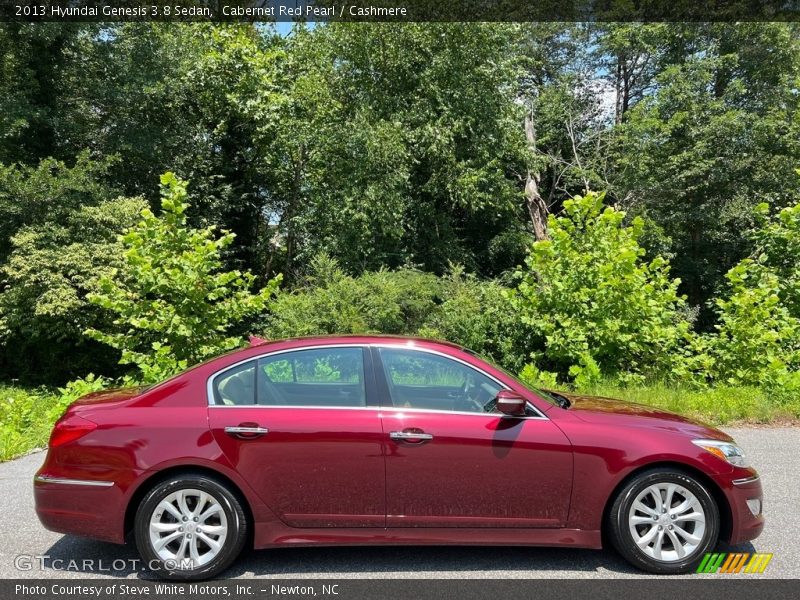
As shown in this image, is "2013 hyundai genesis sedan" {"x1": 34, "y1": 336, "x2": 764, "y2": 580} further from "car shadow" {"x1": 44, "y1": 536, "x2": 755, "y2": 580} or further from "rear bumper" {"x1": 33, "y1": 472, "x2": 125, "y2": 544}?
Answer: "car shadow" {"x1": 44, "y1": 536, "x2": 755, "y2": 580}

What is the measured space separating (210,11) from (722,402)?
68.8ft

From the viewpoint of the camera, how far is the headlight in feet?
13.8

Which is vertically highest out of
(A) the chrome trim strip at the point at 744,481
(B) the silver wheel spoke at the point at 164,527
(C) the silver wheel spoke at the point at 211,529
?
(A) the chrome trim strip at the point at 744,481

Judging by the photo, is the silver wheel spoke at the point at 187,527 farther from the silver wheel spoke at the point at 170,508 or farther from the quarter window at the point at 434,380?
the quarter window at the point at 434,380

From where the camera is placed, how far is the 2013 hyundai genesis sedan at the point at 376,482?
404 cm

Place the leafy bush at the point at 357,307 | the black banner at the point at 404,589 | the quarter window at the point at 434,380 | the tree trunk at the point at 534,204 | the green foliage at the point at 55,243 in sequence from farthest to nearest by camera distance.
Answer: the tree trunk at the point at 534,204 < the green foliage at the point at 55,243 < the leafy bush at the point at 357,307 < the quarter window at the point at 434,380 < the black banner at the point at 404,589

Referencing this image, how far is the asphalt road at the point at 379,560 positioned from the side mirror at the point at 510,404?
1.01m

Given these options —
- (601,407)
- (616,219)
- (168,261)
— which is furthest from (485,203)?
(601,407)

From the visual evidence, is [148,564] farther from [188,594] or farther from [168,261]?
[168,261]

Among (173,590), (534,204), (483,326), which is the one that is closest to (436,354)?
(173,590)

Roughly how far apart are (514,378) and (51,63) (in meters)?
19.5

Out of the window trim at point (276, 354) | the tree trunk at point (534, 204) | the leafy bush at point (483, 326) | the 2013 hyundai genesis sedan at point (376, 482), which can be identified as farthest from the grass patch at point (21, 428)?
the tree trunk at point (534, 204)

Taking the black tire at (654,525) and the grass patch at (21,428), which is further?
the grass patch at (21,428)

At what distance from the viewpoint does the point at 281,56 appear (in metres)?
21.5
